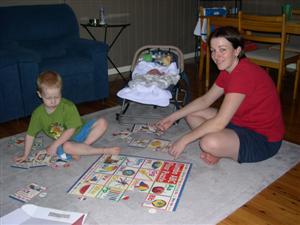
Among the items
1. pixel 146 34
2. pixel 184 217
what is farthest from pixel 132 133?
pixel 146 34

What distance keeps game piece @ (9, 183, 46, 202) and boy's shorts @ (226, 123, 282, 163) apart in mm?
1215

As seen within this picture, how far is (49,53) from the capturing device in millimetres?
3402

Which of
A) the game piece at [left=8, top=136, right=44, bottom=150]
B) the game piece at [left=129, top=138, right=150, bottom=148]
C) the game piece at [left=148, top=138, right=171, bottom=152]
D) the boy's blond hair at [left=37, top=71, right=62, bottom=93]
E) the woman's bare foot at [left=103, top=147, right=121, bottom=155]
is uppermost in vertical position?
the boy's blond hair at [left=37, top=71, right=62, bottom=93]

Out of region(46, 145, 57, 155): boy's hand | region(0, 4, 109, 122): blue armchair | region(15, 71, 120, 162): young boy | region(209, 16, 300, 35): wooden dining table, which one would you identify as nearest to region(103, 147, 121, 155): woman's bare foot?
region(15, 71, 120, 162): young boy

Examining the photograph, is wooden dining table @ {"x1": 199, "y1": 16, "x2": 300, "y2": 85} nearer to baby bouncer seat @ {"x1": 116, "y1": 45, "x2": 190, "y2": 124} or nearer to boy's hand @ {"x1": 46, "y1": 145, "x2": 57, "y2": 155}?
baby bouncer seat @ {"x1": 116, "y1": 45, "x2": 190, "y2": 124}

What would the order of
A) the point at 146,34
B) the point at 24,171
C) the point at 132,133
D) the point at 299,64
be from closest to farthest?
the point at 24,171 < the point at 132,133 < the point at 299,64 < the point at 146,34

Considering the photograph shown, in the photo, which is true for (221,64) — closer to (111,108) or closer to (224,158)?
(224,158)

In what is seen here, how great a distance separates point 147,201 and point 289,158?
1092mm

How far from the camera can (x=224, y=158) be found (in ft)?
7.75

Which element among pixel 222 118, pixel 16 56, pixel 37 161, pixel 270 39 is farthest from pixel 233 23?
pixel 37 161

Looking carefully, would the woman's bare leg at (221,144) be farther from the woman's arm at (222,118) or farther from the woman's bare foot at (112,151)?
the woman's bare foot at (112,151)

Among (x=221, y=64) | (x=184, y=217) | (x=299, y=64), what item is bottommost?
(x=184, y=217)

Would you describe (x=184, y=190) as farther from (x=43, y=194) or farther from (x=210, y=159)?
(x=43, y=194)

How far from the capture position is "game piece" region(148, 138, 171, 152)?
8.25 feet
